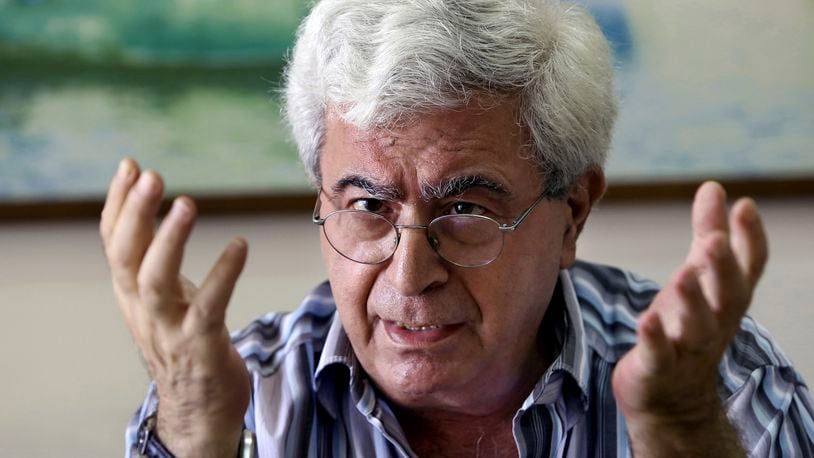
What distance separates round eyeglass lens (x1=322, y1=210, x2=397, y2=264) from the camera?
4.45 ft

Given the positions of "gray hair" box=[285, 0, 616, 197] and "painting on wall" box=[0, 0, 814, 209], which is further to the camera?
"painting on wall" box=[0, 0, 814, 209]

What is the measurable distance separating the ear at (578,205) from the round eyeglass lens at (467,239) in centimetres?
18

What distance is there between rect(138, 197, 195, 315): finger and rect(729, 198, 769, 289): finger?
608 millimetres

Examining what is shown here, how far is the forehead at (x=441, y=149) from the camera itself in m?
1.31

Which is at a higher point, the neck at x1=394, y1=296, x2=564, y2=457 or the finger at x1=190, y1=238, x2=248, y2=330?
the finger at x1=190, y1=238, x2=248, y2=330

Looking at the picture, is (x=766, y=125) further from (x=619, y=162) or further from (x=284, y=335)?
(x=284, y=335)

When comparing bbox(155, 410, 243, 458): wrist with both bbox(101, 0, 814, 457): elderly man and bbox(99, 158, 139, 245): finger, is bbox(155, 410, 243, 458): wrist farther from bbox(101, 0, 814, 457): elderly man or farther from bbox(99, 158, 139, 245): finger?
bbox(99, 158, 139, 245): finger

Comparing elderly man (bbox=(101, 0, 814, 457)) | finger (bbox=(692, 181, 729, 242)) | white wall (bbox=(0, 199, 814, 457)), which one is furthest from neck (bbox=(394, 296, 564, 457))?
white wall (bbox=(0, 199, 814, 457))

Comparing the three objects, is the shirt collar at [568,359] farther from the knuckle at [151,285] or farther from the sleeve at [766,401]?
the knuckle at [151,285]

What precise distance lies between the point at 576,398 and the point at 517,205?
35 centimetres

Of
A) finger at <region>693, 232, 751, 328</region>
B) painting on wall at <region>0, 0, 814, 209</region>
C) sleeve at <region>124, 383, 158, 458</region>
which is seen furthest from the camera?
painting on wall at <region>0, 0, 814, 209</region>

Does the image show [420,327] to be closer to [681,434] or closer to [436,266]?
[436,266]

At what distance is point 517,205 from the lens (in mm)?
1371

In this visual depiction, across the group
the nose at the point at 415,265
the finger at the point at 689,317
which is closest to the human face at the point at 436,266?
the nose at the point at 415,265
